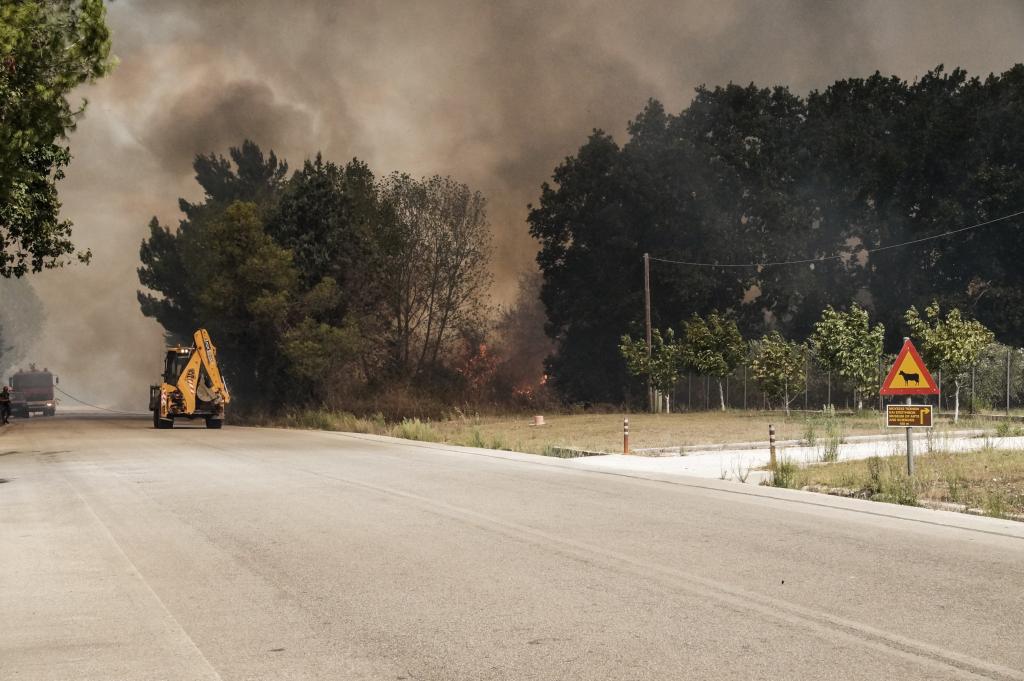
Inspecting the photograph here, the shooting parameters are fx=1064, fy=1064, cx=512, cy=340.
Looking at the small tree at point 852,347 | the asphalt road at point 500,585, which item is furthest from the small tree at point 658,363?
the asphalt road at point 500,585

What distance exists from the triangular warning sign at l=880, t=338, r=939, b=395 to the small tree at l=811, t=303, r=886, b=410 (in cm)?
2409

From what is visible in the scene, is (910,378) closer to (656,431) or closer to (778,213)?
(656,431)

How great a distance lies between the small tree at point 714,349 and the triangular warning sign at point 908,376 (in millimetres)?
34362

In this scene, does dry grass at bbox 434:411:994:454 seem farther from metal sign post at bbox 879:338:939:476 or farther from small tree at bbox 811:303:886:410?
metal sign post at bbox 879:338:939:476

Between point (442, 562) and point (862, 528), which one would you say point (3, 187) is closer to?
point (442, 562)

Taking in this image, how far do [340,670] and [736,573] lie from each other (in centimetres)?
413

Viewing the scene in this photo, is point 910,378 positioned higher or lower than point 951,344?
lower

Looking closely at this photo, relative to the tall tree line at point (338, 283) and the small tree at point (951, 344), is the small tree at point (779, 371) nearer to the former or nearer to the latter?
the small tree at point (951, 344)

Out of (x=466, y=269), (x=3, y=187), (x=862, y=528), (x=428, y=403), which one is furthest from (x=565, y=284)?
(x=862, y=528)

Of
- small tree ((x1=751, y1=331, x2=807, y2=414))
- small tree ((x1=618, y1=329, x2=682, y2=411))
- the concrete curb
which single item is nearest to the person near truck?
small tree ((x1=618, y1=329, x2=682, y2=411))

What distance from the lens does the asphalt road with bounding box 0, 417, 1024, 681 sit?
6.30 metres

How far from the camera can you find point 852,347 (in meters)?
40.4

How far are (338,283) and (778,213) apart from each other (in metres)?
27.2

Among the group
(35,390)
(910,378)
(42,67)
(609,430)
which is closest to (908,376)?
(910,378)
